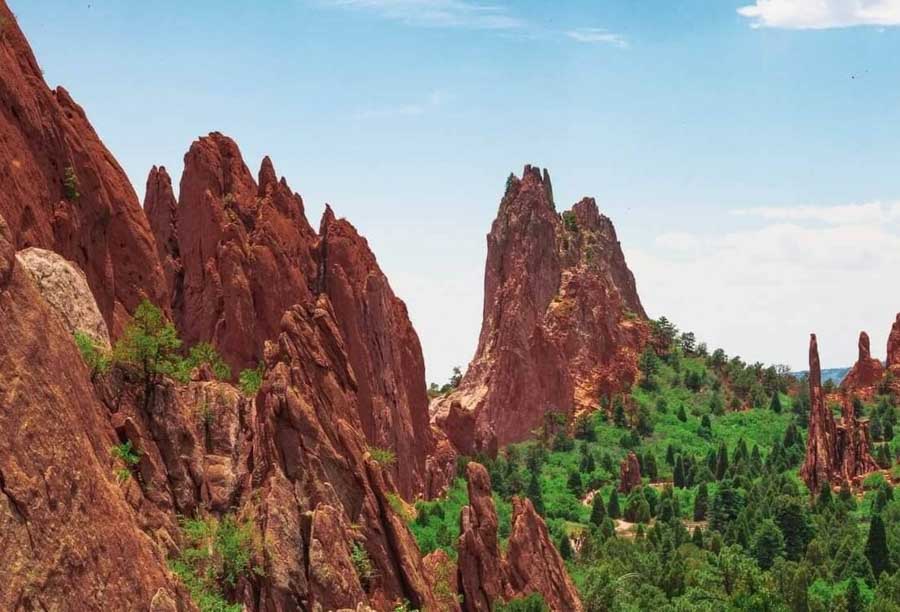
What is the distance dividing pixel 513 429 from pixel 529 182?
→ 35.8 m

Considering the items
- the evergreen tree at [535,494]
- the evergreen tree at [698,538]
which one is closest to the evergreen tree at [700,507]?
the evergreen tree at [535,494]

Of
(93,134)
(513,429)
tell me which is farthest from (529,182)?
(93,134)

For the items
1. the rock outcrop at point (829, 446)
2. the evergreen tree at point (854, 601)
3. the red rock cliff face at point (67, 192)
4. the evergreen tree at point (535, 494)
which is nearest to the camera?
the red rock cliff face at point (67, 192)

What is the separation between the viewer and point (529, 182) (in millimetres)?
162875

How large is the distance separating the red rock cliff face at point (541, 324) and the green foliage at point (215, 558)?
101002 mm

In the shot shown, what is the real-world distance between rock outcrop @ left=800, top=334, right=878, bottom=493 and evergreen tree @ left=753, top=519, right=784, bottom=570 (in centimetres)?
1976

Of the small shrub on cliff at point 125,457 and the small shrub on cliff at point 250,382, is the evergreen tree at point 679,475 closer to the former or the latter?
the small shrub on cliff at point 250,382

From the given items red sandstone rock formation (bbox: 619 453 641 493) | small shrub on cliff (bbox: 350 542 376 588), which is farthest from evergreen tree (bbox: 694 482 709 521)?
small shrub on cliff (bbox: 350 542 376 588)

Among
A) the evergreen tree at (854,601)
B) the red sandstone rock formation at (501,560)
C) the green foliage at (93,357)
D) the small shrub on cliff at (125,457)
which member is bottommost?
the evergreen tree at (854,601)

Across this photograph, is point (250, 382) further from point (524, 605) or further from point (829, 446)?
point (829, 446)

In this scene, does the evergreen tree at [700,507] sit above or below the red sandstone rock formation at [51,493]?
below

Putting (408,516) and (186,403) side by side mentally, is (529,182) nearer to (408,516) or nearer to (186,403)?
(408,516)

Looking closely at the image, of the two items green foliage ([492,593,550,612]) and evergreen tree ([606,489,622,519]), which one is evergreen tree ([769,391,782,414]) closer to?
evergreen tree ([606,489,622,519])

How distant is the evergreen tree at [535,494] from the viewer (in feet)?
352
